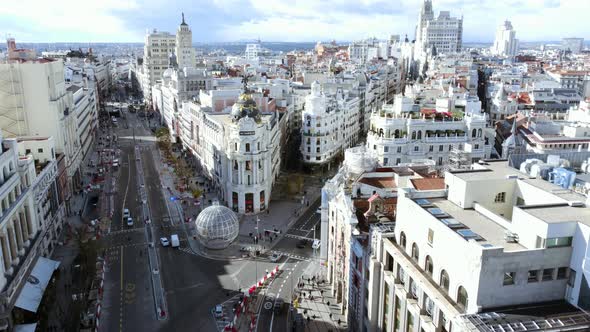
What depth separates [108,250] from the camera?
85.1 metres

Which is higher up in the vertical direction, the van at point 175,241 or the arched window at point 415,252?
the arched window at point 415,252

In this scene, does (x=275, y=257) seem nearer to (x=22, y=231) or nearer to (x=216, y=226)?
(x=216, y=226)

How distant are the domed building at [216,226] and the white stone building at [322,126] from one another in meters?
50.3

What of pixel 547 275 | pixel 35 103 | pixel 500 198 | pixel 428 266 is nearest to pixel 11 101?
pixel 35 103

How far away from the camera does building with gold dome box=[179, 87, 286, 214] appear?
333ft

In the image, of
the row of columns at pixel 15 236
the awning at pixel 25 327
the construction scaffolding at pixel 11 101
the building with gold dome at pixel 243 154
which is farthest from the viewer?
the building with gold dome at pixel 243 154

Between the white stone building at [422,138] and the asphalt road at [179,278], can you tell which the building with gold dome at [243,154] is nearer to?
the asphalt road at [179,278]

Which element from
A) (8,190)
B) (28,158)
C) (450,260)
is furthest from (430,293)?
(28,158)

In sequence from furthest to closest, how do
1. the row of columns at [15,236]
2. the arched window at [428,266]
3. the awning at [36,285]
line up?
the row of columns at [15,236] < the awning at [36,285] < the arched window at [428,266]

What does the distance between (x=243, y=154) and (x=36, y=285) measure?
45.6 metres

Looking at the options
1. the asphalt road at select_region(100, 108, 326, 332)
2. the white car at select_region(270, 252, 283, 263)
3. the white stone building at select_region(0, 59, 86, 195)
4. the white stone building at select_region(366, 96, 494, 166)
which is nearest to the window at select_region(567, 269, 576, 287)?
the asphalt road at select_region(100, 108, 326, 332)

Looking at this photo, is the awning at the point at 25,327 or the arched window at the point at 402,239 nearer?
the arched window at the point at 402,239

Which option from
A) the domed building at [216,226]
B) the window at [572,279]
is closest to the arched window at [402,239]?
the window at [572,279]

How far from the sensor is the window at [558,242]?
123 ft
